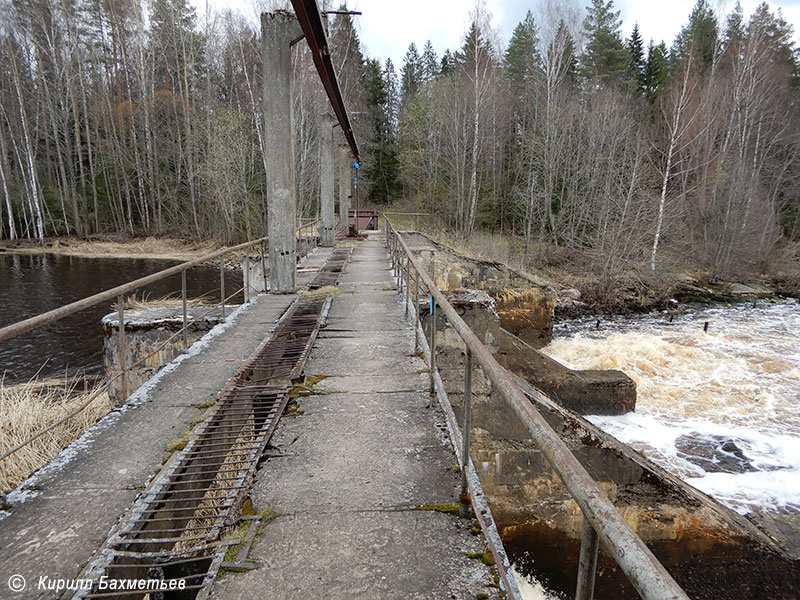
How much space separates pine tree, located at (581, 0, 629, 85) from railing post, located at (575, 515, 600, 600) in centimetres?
3842

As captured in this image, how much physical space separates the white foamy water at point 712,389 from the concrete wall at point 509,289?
2.64 ft

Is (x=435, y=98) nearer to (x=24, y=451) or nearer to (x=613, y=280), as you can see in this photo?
(x=613, y=280)

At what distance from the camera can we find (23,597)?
7.18 ft

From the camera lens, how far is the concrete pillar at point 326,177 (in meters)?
17.0

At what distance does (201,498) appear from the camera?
115 inches

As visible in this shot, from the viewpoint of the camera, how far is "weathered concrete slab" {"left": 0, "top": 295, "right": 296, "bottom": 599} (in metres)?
2.44

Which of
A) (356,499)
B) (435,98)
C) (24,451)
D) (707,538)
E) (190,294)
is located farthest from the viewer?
(435,98)

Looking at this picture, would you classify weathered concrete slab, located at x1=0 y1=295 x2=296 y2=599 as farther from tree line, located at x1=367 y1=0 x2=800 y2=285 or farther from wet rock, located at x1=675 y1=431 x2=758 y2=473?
tree line, located at x1=367 y1=0 x2=800 y2=285

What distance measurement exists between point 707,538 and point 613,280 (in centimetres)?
1582

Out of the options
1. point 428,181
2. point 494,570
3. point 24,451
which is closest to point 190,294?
point 24,451

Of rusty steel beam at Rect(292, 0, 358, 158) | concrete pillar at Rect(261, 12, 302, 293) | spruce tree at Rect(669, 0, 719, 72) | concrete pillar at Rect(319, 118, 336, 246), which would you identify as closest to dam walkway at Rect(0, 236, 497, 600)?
concrete pillar at Rect(261, 12, 302, 293)

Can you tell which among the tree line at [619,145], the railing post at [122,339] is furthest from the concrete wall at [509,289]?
the railing post at [122,339]

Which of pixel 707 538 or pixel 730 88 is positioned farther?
pixel 730 88

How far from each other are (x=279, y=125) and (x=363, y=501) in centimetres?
727
